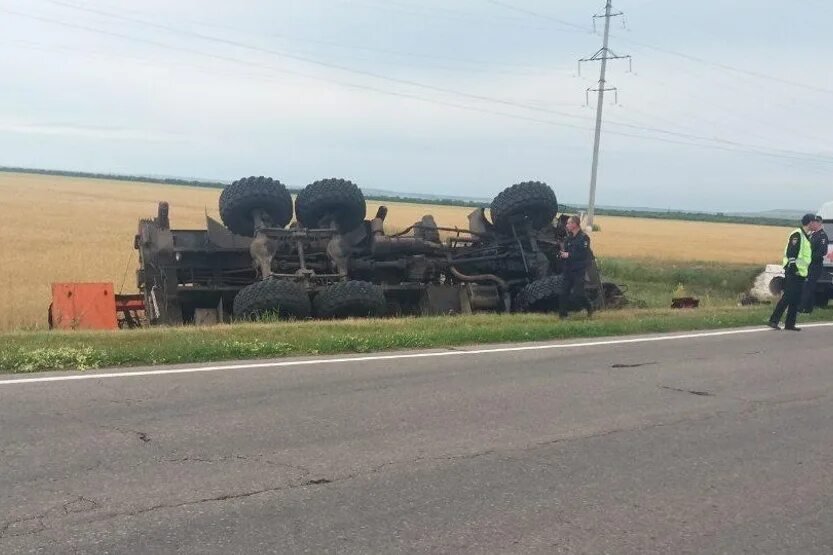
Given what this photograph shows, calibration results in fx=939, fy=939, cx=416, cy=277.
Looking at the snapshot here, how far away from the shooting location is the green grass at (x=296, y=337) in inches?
360

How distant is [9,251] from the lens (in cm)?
2808

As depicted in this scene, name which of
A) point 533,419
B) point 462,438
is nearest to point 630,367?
point 533,419

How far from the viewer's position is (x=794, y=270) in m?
14.4

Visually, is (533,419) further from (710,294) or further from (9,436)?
(710,294)

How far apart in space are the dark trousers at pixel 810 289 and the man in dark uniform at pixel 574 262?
A: 182 inches

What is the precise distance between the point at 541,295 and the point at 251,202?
5021 mm

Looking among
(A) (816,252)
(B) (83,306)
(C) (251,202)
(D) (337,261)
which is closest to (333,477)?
(B) (83,306)

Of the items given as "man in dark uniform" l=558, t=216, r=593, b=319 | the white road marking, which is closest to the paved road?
the white road marking

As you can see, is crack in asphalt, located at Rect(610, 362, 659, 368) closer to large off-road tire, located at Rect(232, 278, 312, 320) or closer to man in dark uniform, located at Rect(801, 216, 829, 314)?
large off-road tire, located at Rect(232, 278, 312, 320)

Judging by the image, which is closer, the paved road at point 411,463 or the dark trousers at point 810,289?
the paved road at point 411,463

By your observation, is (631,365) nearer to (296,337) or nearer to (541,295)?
(296,337)

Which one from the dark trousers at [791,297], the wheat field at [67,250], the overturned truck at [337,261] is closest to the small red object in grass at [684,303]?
the overturned truck at [337,261]

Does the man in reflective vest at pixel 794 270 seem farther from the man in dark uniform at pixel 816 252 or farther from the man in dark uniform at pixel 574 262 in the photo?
the man in dark uniform at pixel 574 262

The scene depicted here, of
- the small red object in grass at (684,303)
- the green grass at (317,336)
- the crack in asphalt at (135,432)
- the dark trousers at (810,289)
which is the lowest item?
the small red object in grass at (684,303)
